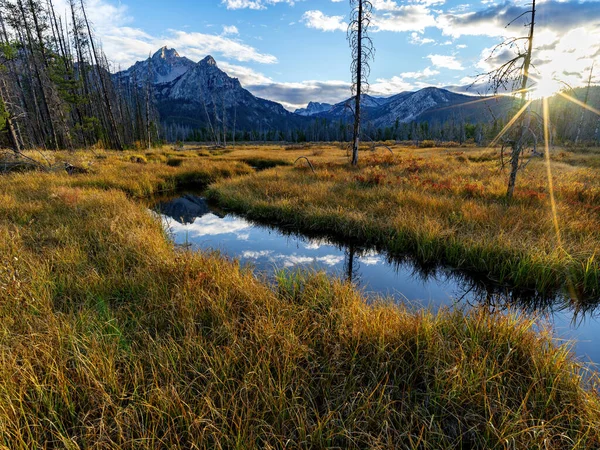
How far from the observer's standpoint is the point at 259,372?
8.55ft

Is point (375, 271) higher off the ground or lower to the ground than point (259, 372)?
lower

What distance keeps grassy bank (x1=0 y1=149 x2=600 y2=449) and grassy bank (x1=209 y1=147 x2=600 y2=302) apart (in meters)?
3.10

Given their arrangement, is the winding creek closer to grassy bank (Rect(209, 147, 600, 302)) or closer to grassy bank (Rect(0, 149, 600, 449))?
grassy bank (Rect(209, 147, 600, 302))

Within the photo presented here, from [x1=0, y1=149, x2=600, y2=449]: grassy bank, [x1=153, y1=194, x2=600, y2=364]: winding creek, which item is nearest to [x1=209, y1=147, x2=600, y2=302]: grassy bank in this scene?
[x1=153, y1=194, x2=600, y2=364]: winding creek

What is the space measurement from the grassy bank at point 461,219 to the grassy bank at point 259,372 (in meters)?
3.10

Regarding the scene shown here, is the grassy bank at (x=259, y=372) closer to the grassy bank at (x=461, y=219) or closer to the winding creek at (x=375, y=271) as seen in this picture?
the winding creek at (x=375, y=271)

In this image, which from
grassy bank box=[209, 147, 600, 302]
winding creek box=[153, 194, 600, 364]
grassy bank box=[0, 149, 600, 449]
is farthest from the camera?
grassy bank box=[209, 147, 600, 302]

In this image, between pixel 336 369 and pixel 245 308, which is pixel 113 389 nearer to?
pixel 245 308

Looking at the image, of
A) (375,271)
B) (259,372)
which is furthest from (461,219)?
(259,372)

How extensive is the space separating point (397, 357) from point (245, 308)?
2.08m

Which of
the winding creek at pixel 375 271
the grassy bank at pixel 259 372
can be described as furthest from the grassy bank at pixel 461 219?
the grassy bank at pixel 259 372

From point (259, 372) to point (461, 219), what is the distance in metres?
7.42

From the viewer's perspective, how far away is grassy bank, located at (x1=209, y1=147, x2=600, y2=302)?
552cm

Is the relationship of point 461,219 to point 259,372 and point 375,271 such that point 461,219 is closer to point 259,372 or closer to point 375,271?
point 375,271
